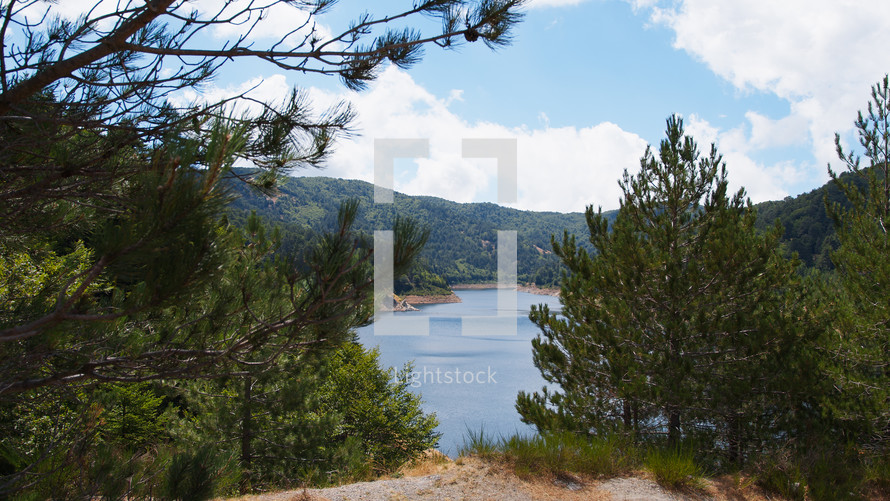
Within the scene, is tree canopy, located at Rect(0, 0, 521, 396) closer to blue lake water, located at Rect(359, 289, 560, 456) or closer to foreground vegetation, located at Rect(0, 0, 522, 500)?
foreground vegetation, located at Rect(0, 0, 522, 500)

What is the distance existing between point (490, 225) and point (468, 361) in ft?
97.1

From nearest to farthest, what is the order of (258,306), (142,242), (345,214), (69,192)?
1. (142,242)
2. (345,214)
3. (69,192)
4. (258,306)

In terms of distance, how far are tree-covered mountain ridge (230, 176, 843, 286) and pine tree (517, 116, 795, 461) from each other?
1155cm

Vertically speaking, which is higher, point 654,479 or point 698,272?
point 698,272

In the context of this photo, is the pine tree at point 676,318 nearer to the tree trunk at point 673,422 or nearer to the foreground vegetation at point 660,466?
the tree trunk at point 673,422

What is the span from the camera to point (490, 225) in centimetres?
5731

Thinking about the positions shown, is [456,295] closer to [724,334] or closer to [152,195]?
[724,334]

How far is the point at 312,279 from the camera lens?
229cm

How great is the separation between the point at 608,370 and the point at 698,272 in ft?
5.36

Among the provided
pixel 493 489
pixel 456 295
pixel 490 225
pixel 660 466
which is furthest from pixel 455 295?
pixel 493 489

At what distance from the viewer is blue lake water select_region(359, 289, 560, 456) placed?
20752 millimetres

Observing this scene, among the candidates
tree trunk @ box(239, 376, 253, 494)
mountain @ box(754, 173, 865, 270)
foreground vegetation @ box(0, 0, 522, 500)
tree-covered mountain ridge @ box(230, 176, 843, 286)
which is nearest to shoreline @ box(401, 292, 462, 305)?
tree-covered mountain ridge @ box(230, 176, 843, 286)

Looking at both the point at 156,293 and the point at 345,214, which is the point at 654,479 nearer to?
the point at 345,214

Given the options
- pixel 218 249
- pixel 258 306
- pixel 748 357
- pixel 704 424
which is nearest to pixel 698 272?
pixel 748 357
